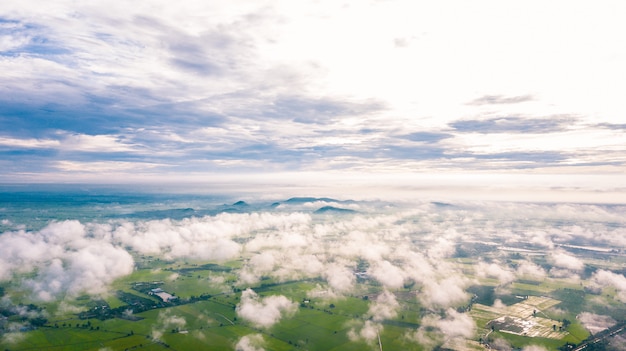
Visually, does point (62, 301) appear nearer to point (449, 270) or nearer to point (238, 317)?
point (238, 317)

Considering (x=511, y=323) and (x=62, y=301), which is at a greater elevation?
(x=62, y=301)

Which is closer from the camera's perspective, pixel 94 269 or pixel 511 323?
pixel 511 323

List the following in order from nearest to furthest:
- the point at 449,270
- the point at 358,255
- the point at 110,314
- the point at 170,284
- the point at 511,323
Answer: the point at 511,323 → the point at 110,314 → the point at 170,284 → the point at 449,270 → the point at 358,255

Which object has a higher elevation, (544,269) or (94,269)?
(94,269)

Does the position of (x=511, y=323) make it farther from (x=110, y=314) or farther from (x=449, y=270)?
(x=110, y=314)

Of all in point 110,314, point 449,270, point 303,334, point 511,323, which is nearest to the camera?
point 303,334

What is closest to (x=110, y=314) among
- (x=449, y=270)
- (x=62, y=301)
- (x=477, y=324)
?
(x=62, y=301)

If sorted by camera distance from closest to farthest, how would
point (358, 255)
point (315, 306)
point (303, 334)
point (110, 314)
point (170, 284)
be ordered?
point (303, 334)
point (110, 314)
point (315, 306)
point (170, 284)
point (358, 255)

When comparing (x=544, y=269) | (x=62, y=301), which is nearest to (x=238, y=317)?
(x=62, y=301)

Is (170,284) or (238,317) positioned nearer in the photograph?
(238,317)
